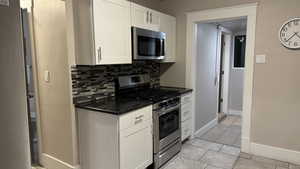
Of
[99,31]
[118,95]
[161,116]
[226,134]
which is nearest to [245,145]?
[226,134]

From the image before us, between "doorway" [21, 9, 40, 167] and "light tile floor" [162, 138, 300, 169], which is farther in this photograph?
"light tile floor" [162, 138, 300, 169]

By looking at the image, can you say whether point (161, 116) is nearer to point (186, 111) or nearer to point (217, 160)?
point (186, 111)

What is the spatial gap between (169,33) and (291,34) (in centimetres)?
166

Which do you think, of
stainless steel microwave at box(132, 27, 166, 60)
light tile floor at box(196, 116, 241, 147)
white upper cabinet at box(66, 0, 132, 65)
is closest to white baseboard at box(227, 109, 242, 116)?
light tile floor at box(196, 116, 241, 147)

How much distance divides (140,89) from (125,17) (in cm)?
119

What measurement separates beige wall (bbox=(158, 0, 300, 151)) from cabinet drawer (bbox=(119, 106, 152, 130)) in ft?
5.38

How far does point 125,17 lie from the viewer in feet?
7.69

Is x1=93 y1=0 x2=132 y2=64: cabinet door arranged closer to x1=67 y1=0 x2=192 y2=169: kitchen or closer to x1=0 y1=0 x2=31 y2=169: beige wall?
x1=67 y1=0 x2=192 y2=169: kitchen

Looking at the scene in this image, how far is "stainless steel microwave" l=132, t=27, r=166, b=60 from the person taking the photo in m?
2.48

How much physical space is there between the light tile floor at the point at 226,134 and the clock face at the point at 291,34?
1.71 metres

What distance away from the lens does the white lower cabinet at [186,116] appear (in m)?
3.10

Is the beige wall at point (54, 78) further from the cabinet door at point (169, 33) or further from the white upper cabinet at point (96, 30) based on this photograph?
the cabinet door at point (169, 33)

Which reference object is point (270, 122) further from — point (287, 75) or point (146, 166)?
point (146, 166)

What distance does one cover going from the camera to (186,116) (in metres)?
3.22
